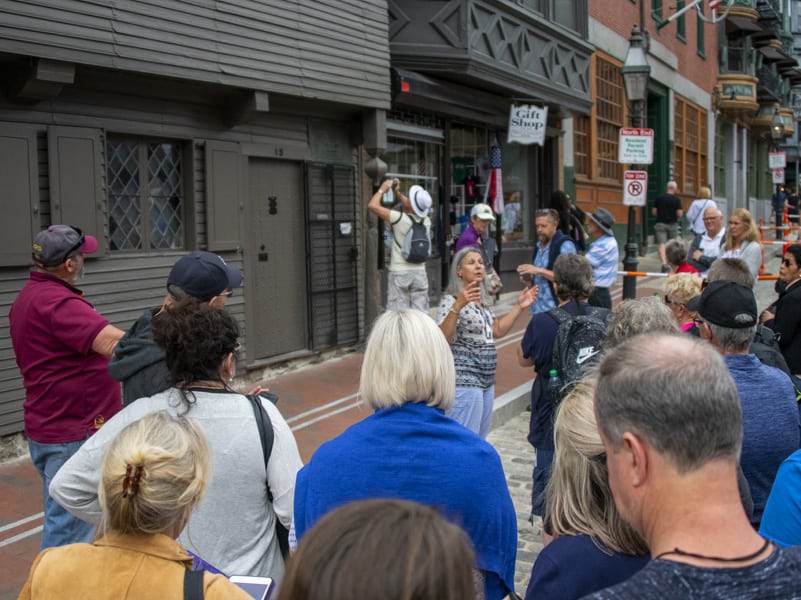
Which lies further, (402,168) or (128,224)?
(402,168)

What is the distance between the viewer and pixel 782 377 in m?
3.27

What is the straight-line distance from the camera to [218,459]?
111 inches

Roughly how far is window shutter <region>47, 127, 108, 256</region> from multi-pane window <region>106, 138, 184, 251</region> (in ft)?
1.12

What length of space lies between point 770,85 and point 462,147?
100ft

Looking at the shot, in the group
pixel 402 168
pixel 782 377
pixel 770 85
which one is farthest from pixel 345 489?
pixel 770 85

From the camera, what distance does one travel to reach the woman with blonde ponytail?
79.4 inches

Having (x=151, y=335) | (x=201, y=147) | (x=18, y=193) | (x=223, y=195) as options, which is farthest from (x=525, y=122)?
(x=151, y=335)

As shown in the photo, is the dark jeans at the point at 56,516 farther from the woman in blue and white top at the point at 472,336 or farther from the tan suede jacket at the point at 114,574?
the woman in blue and white top at the point at 472,336

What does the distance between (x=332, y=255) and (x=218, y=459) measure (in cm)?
768

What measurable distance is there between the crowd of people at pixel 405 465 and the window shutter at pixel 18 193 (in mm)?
2665

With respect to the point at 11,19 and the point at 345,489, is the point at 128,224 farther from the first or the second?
the point at 345,489

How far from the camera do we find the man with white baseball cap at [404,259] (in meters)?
9.77

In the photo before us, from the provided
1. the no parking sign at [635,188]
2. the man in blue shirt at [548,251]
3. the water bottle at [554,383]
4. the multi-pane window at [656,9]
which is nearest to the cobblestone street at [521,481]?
the water bottle at [554,383]

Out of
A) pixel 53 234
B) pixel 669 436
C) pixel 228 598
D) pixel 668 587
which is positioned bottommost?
pixel 228 598
